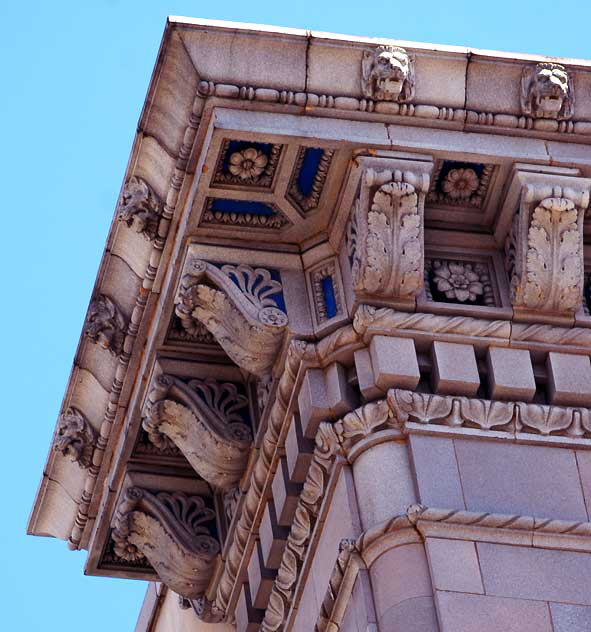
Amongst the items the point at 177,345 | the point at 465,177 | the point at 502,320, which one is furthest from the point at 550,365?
the point at 177,345

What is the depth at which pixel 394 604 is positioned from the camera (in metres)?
12.8

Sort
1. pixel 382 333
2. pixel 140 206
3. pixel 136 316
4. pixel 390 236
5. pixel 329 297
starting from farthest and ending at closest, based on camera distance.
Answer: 1. pixel 136 316
2. pixel 140 206
3. pixel 329 297
4. pixel 390 236
5. pixel 382 333

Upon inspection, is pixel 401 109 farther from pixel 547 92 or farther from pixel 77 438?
pixel 77 438

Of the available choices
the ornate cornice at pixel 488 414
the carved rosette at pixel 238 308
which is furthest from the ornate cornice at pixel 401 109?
the ornate cornice at pixel 488 414

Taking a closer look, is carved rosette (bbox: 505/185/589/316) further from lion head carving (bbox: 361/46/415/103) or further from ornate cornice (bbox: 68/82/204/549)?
ornate cornice (bbox: 68/82/204/549)

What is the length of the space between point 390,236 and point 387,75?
0.99m

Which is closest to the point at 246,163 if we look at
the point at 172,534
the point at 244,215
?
the point at 244,215

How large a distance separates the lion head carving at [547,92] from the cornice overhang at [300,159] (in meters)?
0.04

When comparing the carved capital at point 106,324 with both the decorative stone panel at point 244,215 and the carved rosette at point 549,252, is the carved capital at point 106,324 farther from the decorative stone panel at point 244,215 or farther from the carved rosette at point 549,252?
the carved rosette at point 549,252

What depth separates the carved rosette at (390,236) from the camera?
14.0 metres

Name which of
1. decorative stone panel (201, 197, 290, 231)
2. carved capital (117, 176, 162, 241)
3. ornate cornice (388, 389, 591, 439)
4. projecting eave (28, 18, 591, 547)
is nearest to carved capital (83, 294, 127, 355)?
projecting eave (28, 18, 591, 547)

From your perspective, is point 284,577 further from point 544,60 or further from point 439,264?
point 544,60

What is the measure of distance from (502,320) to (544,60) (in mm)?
1671

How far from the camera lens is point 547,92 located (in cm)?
1438
